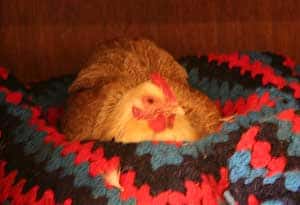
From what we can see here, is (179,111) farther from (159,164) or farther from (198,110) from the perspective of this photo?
(159,164)

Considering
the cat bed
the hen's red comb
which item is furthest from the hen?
the cat bed

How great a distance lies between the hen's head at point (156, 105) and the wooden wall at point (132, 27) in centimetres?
34

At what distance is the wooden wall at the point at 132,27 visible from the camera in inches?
46.7

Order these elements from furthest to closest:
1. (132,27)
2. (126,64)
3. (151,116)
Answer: (132,27) < (126,64) < (151,116)

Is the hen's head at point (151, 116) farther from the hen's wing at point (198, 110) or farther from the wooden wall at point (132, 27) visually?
the wooden wall at point (132, 27)

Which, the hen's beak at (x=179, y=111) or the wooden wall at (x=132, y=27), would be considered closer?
the hen's beak at (x=179, y=111)

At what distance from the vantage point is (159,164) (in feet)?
2.29

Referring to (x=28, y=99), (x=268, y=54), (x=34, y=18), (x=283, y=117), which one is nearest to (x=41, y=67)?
(x=34, y=18)

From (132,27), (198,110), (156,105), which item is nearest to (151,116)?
(156,105)

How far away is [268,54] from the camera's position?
42.8 inches

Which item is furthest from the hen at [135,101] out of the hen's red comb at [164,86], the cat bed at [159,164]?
the cat bed at [159,164]

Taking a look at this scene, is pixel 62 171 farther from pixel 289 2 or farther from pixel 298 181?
pixel 289 2

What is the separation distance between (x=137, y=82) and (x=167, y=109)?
136 mm

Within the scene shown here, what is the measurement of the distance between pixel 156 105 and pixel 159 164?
0.65ft
